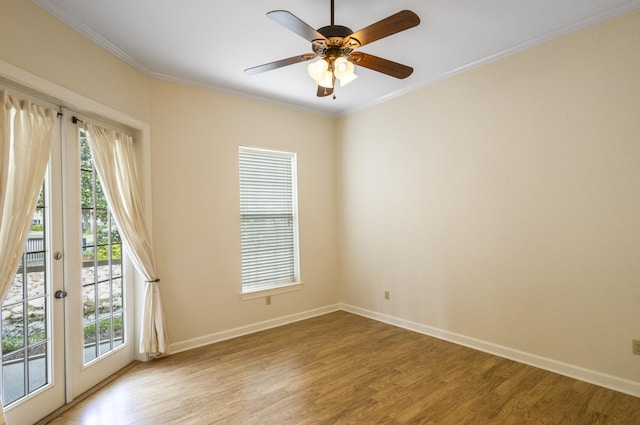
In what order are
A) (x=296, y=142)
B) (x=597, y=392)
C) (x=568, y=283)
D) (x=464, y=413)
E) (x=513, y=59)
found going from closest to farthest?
(x=464, y=413) → (x=597, y=392) → (x=568, y=283) → (x=513, y=59) → (x=296, y=142)

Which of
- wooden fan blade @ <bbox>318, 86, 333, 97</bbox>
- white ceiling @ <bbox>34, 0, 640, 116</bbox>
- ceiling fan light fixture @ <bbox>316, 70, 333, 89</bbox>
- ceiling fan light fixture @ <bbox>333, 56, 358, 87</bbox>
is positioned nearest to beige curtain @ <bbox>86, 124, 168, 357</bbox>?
white ceiling @ <bbox>34, 0, 640, 116</bbox>

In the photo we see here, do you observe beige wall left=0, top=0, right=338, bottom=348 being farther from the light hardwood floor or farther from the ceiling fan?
the ceiling fan

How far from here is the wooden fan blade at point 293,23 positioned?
5.81ft

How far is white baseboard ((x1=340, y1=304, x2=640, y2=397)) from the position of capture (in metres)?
2.56

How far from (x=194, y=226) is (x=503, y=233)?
326 centimetres

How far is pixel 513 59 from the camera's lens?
3117 millimetres

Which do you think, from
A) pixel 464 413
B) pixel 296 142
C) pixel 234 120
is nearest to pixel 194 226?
pixel 234 120

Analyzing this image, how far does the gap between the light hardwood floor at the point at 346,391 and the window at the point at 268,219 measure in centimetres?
102

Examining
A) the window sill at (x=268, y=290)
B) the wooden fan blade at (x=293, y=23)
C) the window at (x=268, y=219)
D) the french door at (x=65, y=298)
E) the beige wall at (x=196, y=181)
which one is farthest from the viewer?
the window at (x=268, y=219)

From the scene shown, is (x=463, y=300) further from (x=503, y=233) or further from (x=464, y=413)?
(x=464, y=413)

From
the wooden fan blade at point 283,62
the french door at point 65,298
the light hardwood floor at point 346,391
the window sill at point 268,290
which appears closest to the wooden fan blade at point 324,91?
the wooden fan blade at point 283,62

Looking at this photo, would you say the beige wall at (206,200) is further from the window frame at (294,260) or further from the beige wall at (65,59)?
the beige wall at (65,59)

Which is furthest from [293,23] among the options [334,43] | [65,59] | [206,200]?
[206,200]

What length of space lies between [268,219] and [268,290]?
93 centimetres
